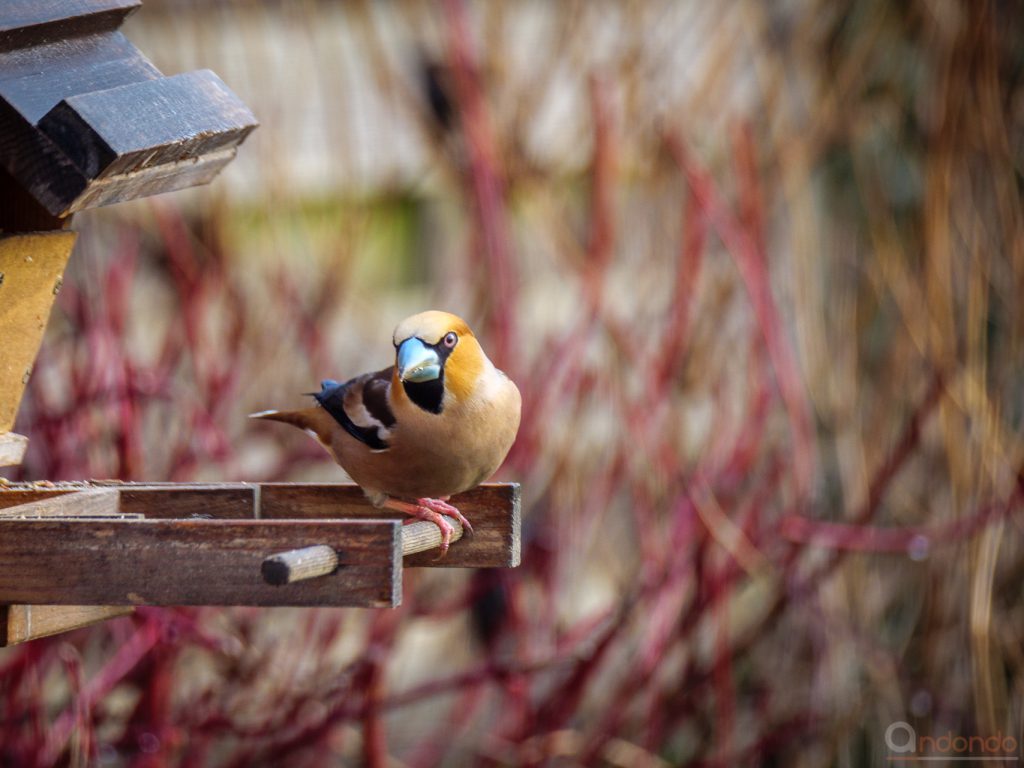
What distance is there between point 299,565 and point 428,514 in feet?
1.92

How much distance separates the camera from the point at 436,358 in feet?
6.79

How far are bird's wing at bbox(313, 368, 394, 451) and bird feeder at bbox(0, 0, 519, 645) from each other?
14 centimetres

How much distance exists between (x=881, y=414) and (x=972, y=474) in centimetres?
36

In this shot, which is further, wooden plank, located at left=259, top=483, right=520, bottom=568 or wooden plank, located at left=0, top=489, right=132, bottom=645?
wooden plank, located at left=259, top=483, right=520, bottom=568

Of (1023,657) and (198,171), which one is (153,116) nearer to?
(198,171)

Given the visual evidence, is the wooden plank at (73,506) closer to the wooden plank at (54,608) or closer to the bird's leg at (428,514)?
the wooden plank at (54,608)

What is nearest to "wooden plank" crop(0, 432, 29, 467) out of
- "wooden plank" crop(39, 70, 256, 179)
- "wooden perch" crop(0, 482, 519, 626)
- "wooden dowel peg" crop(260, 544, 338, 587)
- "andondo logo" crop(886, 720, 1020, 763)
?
"wooden perch" crop(0, 482, 519, 626)

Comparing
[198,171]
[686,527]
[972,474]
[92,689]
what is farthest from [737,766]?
[198,171]

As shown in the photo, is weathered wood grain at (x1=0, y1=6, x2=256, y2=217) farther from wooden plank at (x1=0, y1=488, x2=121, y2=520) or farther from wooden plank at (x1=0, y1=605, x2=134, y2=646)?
wooden plank at (x1=0, y1=605, x2=134, y2=646)

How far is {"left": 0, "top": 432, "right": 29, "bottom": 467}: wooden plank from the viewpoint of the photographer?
220 centimetres

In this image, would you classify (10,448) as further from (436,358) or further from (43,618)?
(436,358)

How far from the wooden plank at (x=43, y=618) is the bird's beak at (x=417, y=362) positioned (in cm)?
53

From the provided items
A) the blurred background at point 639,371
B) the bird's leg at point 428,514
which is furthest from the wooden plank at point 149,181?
the blurred background at point 639,371

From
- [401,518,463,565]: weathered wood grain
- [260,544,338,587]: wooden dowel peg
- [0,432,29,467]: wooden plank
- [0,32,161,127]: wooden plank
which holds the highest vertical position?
[0,32,161,127]: wooden plank
